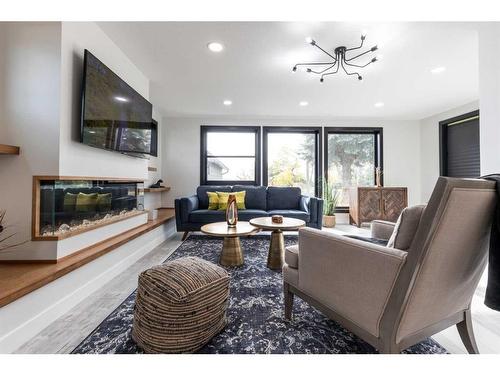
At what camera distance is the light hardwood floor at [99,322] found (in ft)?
4.10

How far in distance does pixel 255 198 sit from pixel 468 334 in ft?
10.9

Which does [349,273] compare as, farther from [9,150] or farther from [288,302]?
[9,150]

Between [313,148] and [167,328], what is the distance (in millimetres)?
4641

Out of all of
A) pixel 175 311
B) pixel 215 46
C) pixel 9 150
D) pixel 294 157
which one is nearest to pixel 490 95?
pixel 215 46

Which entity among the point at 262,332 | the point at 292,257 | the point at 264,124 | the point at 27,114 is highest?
the point at 264,124

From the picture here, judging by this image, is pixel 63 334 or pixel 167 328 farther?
pixel 63 334

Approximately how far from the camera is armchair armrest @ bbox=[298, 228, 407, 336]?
37.2 inches

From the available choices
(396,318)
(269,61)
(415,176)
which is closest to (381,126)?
(415,176)

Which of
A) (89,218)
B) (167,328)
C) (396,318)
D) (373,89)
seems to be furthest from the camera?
(373,89)

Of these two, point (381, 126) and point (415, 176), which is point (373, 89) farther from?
point (415, 176)

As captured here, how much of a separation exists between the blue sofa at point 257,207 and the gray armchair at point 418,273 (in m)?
2.49

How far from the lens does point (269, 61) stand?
103 inches

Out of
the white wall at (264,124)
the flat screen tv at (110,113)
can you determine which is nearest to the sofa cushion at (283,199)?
the white wall at (264,124)

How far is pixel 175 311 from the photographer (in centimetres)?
116
